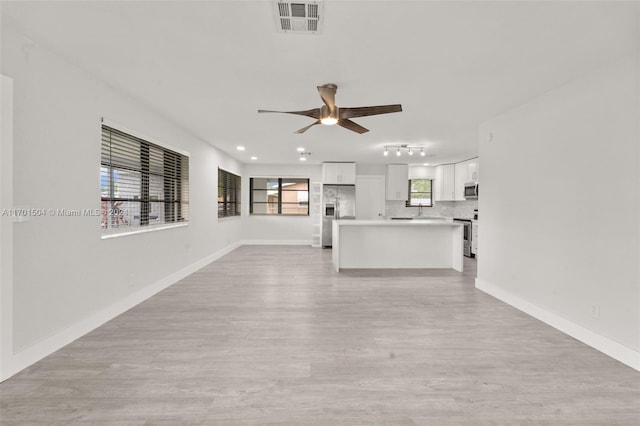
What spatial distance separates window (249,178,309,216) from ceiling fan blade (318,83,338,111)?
6129 mm

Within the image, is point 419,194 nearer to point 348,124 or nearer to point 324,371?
point 348,124

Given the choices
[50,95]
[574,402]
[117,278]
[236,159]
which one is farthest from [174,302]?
[236,159]

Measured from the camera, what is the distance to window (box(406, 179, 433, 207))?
8.84 meters

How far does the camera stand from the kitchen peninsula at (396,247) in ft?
18.4

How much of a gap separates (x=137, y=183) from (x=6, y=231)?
164cm

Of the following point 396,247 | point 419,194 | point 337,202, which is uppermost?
point 419,194

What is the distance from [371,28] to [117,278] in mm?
3355

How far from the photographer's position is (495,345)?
2.51 m

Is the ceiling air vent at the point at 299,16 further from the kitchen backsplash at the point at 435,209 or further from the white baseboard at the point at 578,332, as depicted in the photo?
the kitchen backsplash at the point at 435,209

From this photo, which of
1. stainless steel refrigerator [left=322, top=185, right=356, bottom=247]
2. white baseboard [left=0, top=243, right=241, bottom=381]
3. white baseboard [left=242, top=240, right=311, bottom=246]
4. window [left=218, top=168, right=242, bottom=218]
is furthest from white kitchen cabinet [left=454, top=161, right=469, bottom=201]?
white baseboard [left=0, top=243, right=241, bottom=381]

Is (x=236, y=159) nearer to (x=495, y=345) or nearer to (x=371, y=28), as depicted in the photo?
(x=371, y=28)

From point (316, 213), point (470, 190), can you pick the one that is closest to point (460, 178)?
point (470, 190)

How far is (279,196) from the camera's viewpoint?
9.02m

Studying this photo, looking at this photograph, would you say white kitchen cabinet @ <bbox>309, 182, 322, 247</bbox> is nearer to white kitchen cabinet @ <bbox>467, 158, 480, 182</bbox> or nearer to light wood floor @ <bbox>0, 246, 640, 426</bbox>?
white kitchen cabinet @ <bbox>467, 158, 480, 182</bbox>
